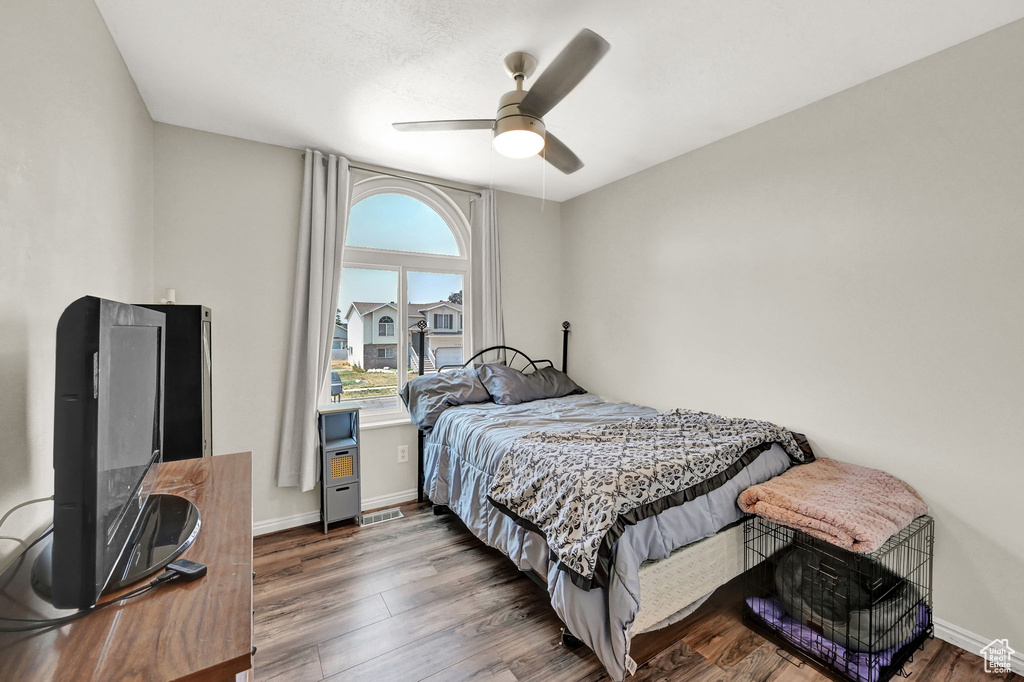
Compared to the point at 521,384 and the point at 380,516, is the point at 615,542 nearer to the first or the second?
the point at 521,384

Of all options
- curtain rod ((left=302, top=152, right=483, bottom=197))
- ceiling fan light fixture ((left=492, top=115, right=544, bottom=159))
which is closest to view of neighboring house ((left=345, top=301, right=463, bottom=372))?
curtain rod ((left=302, top=152, right=483, bottom=197))

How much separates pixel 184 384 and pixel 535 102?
197 centimetres

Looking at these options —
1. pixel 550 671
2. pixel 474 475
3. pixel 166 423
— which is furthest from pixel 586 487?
pixel 166 423

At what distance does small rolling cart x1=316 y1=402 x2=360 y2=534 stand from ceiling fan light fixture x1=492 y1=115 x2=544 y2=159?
2066 mm

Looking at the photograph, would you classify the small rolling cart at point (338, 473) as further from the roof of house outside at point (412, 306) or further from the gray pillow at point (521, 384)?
the gray pillow at point (521, 384)

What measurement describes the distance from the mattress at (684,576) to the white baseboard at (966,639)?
881 millimetres

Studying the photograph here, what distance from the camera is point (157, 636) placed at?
2.44 ft

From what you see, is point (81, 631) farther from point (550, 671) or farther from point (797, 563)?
point (797, 563)

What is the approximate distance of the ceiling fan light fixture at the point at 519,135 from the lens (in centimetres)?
185

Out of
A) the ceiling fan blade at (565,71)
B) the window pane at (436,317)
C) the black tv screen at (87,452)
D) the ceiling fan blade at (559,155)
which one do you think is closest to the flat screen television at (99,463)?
the black tv screen at (87,452)

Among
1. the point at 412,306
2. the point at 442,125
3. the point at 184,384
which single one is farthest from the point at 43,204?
the point at 412,306

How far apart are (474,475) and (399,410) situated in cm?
128

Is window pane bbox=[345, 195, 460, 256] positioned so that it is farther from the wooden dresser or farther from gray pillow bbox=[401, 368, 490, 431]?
the wooden dresser

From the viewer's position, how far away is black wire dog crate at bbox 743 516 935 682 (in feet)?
5.68
